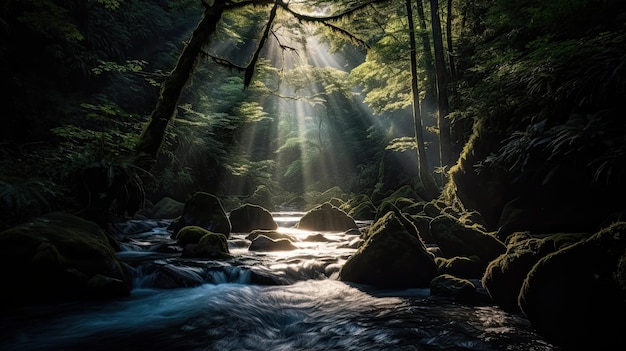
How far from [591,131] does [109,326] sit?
6807 millimetres

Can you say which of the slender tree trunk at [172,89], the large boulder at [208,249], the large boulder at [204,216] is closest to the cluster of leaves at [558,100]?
the large boulder at [208,249]

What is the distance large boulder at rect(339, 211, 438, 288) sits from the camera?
6176 mm

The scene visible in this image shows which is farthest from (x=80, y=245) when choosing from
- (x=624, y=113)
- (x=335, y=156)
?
(x=335, y=156)

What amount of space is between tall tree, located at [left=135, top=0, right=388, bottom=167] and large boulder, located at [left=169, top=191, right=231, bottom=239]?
2729 mm

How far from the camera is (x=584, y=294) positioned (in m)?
3.14

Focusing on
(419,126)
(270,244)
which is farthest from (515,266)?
(419,126)

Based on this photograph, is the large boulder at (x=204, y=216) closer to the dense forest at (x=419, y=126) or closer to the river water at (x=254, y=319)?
the dense forest at (x=419, y=126)

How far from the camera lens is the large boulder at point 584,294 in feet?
9.61

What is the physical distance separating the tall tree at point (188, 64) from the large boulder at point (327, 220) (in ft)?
21.9

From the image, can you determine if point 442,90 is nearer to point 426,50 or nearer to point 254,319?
point 426,50

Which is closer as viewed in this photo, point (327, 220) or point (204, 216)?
point (204, 216)

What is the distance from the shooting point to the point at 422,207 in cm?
1248

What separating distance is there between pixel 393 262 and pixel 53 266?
5.31m

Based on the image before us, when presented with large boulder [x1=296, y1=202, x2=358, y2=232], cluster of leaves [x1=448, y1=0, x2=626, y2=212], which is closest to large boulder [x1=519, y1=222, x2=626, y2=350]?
cluster of leaves [x1=448, y1=0, x2=626, y2=212]
